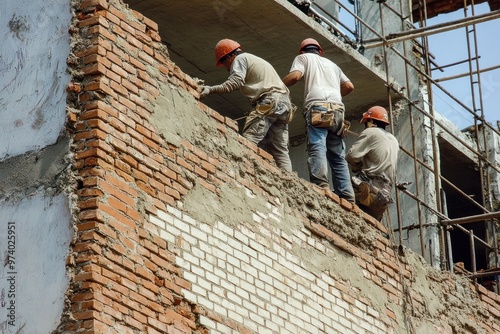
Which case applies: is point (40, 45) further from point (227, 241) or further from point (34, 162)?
point (227, 241)

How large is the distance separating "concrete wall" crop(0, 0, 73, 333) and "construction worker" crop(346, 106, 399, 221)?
4.30 m

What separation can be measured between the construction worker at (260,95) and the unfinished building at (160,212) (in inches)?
21.4

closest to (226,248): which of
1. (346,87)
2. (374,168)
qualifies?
(374,168)

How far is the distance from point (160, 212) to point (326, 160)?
3277mm

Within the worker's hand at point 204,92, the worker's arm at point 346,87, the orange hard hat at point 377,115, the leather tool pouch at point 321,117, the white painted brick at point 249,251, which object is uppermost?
the orange hard hat at point 377,115

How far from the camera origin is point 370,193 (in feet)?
45.8

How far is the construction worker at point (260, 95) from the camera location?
510 inches

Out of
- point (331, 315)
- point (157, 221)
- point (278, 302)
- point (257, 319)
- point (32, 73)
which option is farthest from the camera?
point (331, 315)

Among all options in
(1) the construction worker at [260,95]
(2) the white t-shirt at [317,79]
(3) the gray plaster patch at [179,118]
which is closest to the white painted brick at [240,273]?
(3) the gray plaster patch at [179,118]

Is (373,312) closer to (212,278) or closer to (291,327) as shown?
(291,327)

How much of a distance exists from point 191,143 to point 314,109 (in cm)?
246

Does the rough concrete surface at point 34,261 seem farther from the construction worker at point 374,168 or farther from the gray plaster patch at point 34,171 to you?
the construction worker at point 374,168

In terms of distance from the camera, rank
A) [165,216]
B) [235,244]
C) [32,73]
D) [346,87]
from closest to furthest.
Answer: [165,216] → [32,73] → [235,244] → [346,87]

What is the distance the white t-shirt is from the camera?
13680 mm
